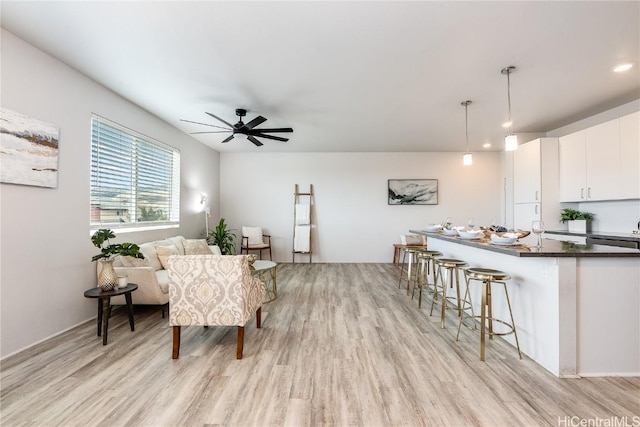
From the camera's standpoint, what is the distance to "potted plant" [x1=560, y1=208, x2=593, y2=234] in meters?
4.34

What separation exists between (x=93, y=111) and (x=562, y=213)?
684cm

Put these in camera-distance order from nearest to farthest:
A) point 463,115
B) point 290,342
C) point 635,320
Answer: point 635,320 < point 290,342 < point 463,115

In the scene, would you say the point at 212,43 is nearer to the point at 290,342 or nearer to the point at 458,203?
the point at 290,342

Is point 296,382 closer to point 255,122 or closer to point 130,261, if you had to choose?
point 130,261

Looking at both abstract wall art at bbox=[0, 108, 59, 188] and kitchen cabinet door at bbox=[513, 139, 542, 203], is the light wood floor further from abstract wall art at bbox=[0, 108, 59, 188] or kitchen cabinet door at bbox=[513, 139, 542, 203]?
kitchen cabinet door at bbox=[513, 139, 542, 203]

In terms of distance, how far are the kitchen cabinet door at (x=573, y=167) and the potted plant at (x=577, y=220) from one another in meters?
0.23

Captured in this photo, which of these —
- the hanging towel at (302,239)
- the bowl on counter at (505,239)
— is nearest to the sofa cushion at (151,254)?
the hanging towel at (302,239)

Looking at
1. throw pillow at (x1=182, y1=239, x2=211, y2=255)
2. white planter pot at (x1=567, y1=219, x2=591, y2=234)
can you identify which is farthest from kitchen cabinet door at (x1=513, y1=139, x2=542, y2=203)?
throw pillow at (x1=182, y1=239, x2=211, y2=255)

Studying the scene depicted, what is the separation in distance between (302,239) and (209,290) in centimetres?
438

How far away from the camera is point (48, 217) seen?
271 centimetres

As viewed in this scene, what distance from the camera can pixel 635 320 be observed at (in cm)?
211

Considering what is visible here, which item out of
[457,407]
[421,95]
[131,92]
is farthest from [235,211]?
[457,407]

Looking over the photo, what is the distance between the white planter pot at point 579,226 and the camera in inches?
170

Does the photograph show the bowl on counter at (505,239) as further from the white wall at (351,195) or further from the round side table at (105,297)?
the white wall at (351,195)
